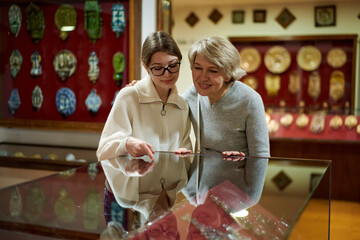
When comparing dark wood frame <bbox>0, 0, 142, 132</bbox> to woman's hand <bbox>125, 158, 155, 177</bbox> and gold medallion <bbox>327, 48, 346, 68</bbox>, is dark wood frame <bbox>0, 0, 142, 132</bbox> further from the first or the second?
gold medallion <bbox>327, 48, 346, 68</bbox>

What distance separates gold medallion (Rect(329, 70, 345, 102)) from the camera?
22.8 feet

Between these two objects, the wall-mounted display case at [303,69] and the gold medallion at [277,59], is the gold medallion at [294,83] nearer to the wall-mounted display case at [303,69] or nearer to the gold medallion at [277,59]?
the wall-mounted display case at [303,69]

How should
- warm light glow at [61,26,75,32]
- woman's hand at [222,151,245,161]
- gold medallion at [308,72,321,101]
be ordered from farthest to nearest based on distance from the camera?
gold medallion at [308,72,321,101]
warm light glow at [61,26,75,32]
woman's hand at [222,151,245,161]

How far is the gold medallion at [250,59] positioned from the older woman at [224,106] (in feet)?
18.8

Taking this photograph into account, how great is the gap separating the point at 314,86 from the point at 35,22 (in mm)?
5291

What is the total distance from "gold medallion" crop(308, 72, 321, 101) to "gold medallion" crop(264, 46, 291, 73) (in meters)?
0.49

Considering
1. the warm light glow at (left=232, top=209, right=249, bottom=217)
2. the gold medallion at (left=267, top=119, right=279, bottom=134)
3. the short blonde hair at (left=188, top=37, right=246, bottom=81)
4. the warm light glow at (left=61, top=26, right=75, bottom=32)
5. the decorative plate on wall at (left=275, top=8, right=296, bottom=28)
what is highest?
the decorative plate on wall at (left=275, top=8, right=296, bottom=28)

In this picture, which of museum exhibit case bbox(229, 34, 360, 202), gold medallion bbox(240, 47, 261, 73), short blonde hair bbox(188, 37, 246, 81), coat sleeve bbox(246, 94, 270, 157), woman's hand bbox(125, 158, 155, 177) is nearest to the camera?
woman's hand bbox(125, 158, 155, 177)

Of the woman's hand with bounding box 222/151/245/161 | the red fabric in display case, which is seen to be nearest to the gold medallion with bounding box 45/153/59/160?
the red fabric in display case

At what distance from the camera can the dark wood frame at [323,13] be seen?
692 cm

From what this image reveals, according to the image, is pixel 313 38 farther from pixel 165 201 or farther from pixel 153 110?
pixel 165 201

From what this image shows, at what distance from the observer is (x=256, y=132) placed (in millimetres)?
1885

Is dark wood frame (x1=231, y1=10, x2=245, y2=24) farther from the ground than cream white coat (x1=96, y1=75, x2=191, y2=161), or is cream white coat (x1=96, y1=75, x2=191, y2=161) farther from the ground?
dark wood frame (x1=231, y1=10, x2=245, y2=24)

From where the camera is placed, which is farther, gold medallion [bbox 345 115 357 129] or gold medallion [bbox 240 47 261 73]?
gold medallion [bbox 240 47 261 73]
